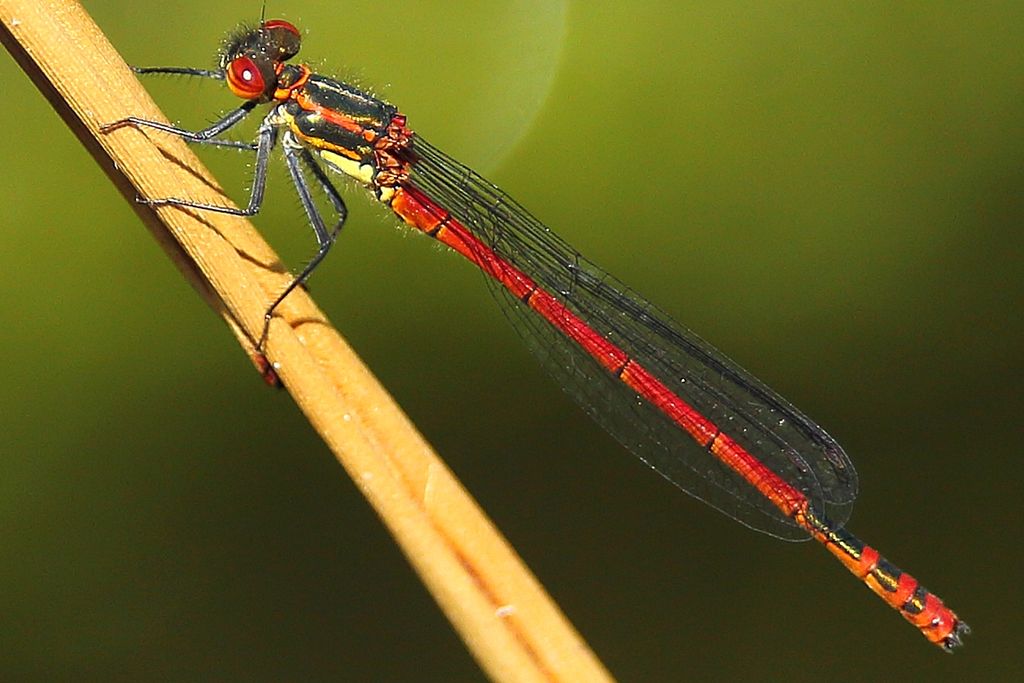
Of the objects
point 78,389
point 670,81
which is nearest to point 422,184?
point 670,81

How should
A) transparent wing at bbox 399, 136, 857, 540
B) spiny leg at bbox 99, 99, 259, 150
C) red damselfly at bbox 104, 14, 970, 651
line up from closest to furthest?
spiny leg at bbox 99, 99, 259, 150 < red damselfly at bbox 104, 14, 970, 651 < transparent wing at bbox 399, 136, 857, 540

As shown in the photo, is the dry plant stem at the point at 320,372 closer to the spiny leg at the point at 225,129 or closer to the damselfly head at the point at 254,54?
the spiny leg at the point at 225,129

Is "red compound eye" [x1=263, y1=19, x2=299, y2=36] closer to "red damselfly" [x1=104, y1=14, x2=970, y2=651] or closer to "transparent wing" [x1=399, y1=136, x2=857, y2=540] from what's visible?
"red damselfly" [x1=104, y1=14, x2=970, y2=651]

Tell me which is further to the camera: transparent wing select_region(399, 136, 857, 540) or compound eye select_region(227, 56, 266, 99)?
transparent wing select_region(399, 136, 857, 540)

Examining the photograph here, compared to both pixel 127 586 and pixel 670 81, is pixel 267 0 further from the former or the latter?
pixel 127 586

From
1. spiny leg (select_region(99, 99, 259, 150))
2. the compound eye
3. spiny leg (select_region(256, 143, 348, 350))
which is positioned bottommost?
spiny leg (select_region(256, 143, 348, 350))

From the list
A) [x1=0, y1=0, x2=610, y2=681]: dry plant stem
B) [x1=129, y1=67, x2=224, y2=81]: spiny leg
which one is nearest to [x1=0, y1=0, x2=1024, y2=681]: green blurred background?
[x1=129, y1=67, x2=224, y2=81]: spiny leg

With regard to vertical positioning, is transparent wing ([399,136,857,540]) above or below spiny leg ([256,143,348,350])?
below
